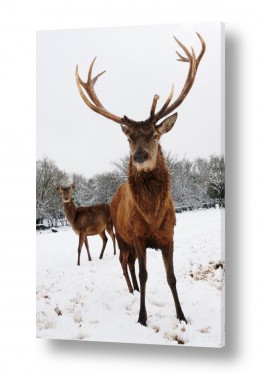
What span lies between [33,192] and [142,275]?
99 centimetres

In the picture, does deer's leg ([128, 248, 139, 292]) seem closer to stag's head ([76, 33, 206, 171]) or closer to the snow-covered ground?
the snow-covered ground

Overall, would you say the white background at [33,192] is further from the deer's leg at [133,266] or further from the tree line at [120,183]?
the deer's leg at [133,266]

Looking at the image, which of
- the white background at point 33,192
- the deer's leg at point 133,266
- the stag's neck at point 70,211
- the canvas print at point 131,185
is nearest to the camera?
the white background at point 33,192

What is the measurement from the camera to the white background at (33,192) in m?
4.39

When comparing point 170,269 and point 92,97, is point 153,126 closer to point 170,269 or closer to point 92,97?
point 92,97

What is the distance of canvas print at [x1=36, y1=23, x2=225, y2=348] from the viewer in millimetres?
4492

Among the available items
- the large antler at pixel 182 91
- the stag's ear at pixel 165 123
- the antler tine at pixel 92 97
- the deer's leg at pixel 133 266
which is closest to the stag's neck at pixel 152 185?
the stag's ear at pixel 165 123

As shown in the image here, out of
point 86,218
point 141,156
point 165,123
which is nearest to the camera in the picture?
point 141,156

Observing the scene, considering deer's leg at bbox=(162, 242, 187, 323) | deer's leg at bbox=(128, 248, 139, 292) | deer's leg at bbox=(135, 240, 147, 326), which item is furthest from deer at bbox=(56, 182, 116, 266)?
deer's leg at bbox=(162, 242, 187, 323)

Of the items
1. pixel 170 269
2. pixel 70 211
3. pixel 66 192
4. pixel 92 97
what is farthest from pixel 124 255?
pixel 92 97

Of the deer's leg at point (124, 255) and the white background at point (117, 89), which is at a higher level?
the white background at point (117, 89)

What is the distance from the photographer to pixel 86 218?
488 centimetres

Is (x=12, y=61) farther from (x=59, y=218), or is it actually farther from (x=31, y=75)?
(x=59, y=218)

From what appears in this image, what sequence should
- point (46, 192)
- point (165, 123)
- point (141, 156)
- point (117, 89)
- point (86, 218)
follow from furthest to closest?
point (46, 192)
point (86, 218)
point (117, 89)
point (165, 123)
point (141, 156)
